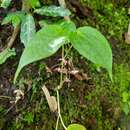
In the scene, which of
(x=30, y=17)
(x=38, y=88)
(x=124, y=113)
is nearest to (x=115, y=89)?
(x=124, y=113)

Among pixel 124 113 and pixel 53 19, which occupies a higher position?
pixel 53 19

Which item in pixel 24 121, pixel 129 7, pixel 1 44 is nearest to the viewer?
pixel 24 121

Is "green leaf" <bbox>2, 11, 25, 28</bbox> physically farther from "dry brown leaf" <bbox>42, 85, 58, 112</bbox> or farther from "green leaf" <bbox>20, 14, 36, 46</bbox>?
"dry brown leaf" <bbox>42, 85, 58, 112</bbox>

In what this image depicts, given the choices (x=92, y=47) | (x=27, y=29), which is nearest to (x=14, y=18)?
(x=27, y=29)

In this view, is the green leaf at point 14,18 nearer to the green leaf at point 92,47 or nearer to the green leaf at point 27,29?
the green leaf at point 27,29

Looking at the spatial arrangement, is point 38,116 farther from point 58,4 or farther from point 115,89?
point 58,4

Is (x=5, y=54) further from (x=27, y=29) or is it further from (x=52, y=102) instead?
(x=52, y=102)

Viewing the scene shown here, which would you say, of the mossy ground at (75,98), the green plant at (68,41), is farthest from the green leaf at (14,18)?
the green plant at (68,41)
